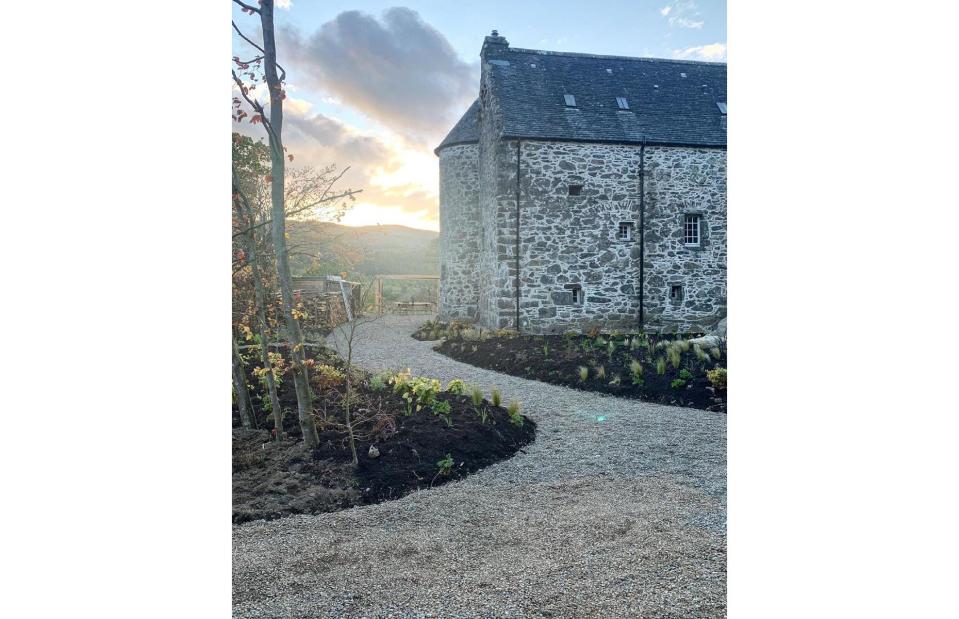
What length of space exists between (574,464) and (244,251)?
282 centimetres

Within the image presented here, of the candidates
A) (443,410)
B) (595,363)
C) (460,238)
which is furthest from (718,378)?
(460,238)

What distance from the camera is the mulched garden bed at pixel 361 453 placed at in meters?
3.07

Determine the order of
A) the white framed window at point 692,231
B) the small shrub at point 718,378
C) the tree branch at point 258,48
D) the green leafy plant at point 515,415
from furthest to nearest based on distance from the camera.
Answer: the white framed window at point 692,231 < the small shrub at point 718,378 < the green leafy plant at point 515,415 < the tree branch at point 258,48

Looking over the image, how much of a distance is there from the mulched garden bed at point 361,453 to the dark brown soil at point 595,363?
170 cm

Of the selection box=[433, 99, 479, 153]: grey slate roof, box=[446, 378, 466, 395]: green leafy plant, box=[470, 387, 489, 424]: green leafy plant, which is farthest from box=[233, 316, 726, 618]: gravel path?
box=[433, 99, 479, 153]: grey slate roof

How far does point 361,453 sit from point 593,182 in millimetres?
7129

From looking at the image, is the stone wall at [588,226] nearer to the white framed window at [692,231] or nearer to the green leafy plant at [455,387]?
the white framed window at [692,231]

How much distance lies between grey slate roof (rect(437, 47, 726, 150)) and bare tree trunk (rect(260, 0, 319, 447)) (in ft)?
22.1

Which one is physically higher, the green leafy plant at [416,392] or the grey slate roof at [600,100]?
the grey slate roof at [600,100]

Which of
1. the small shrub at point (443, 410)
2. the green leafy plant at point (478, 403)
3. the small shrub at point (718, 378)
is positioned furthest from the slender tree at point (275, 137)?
A: the small shrub at point (718, 378)

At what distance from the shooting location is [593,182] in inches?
364

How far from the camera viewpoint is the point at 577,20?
10.0ft
